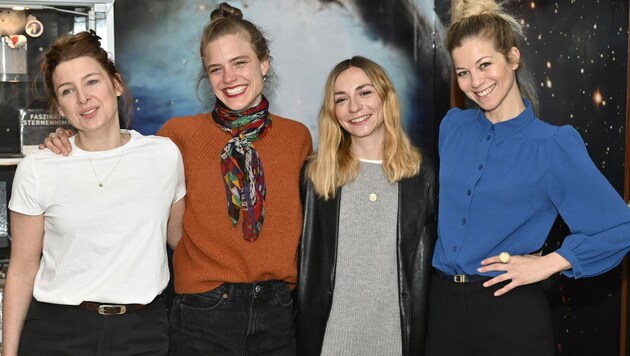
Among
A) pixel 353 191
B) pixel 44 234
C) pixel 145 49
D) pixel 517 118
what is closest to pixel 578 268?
pixel 517 118

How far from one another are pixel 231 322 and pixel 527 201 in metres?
1.00

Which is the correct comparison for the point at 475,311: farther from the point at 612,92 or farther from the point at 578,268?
the point at 612,92

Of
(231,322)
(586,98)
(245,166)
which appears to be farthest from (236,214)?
(586,98)

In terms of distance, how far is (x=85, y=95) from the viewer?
2.29 metres

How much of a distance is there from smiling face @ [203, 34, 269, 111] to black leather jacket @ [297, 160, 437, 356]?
0.38 meters

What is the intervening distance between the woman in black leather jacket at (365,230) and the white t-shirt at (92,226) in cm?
55

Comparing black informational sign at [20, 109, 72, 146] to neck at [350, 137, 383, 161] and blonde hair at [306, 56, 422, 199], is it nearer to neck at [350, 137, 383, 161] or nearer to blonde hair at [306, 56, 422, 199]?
blonde hair at [306, 56, 422, 199]

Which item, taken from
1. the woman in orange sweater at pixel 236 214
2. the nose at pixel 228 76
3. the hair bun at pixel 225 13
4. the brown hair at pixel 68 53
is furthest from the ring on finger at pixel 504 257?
the brown hair at pixel 68 53

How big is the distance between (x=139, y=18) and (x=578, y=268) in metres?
2.96

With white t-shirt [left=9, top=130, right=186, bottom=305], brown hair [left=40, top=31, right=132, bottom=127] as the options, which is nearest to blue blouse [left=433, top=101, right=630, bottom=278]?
white t-shirt [left=9, top=130, right=186, bottom=305]

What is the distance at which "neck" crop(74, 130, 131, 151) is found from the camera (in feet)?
7.60

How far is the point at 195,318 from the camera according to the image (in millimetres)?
2453

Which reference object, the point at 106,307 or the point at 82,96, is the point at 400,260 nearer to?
the point at 106,307

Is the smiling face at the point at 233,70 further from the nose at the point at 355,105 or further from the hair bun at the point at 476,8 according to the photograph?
the hair bun at the point at 476,8
